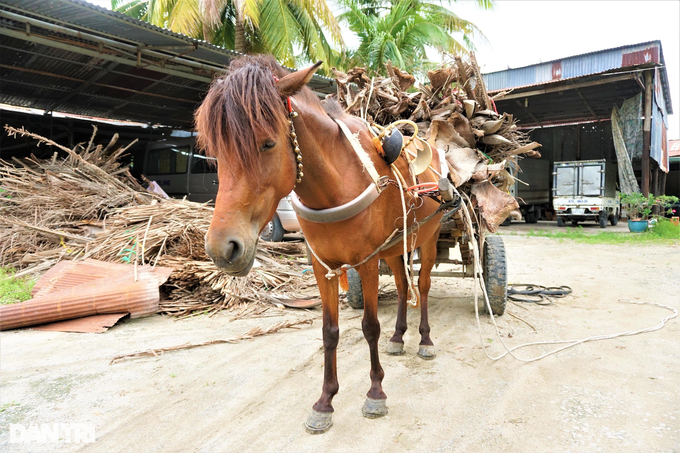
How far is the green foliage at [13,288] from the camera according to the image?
14.4ft

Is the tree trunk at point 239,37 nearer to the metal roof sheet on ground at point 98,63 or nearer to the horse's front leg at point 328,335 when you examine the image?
the metal roof sheet on ground at point 98,63

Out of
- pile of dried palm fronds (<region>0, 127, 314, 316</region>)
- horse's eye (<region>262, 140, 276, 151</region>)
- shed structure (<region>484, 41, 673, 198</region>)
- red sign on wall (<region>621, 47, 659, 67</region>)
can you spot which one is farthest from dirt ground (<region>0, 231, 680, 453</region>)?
red sign on wall (<region>621, 47, 659, 67</region>)

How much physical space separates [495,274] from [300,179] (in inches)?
117

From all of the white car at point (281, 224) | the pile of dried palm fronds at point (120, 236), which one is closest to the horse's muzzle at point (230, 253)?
the pile of dried palm fronds at point (120, 236)

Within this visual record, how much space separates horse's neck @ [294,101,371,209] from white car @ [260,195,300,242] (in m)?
6.12

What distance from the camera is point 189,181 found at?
995 cm

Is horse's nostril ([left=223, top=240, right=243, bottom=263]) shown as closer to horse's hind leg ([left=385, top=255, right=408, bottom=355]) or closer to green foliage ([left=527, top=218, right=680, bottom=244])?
horse's hind leg ([left=385, top=255, right=408, bottom=355])

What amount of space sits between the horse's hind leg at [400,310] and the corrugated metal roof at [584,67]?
11.0 meters

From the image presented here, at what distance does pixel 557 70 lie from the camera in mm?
14203

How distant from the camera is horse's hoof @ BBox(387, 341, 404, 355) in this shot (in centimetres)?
331

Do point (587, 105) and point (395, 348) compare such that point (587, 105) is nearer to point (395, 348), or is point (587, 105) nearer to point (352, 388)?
point (395, 348)

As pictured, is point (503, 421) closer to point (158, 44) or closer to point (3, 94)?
point (158, 44)

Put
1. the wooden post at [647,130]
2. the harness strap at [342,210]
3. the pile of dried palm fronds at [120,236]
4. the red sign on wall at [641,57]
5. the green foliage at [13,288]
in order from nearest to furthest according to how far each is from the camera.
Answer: the harness strap at [342,210]
the green foliage at [13,288]
the pile of dried palm fronds at [120,236]
the wooden post at [647,130]
the red sign on wall at [641,57]

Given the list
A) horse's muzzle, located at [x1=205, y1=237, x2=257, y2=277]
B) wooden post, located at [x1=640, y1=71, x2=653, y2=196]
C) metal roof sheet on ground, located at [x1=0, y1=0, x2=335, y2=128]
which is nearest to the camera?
horse's muzzle, located at [x1=205, y1=237, x2=257, y2=277]
